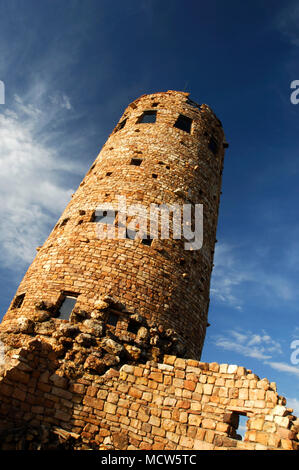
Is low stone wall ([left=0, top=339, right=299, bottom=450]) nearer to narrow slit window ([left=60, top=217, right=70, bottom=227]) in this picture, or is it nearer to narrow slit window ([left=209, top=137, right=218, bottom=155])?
narrow slit window ([left=60, top=217, right=70, bottom=227])

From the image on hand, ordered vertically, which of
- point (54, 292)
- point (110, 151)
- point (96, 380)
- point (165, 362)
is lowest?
point (96, 380)

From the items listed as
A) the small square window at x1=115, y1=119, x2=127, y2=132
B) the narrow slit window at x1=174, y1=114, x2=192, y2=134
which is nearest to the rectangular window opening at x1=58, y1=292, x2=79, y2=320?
the narrow slit window at x1=174, y1=114, x2=192, y2=134

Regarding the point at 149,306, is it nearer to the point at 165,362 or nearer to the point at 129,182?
the point at 165,362

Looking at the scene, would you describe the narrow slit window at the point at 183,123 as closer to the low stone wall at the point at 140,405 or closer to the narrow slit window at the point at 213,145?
the narrow slit window at the point at 213,145

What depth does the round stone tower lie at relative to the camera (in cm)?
848

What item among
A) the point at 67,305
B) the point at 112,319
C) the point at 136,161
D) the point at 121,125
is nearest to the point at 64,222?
the point at 136,161

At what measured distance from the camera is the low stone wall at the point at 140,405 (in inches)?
240

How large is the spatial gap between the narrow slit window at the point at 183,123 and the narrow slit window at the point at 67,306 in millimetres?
8465

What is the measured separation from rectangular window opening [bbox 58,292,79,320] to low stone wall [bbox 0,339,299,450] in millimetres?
1067

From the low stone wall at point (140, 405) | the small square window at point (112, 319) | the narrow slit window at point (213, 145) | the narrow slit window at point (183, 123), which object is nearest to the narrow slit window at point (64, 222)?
the small square window at point (112, 319)

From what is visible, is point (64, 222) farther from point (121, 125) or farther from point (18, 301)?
point (121, 125)
